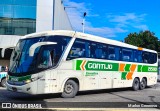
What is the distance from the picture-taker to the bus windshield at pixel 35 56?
13547mm

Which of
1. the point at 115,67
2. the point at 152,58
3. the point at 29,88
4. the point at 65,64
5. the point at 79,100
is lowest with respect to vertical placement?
the point at 79,100

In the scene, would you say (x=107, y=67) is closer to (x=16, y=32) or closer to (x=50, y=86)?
(x=50, y=86)

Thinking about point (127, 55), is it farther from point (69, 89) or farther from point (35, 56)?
point (35, 56)

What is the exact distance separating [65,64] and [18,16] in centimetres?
2535

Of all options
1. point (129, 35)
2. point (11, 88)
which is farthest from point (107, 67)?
point (129, 35)

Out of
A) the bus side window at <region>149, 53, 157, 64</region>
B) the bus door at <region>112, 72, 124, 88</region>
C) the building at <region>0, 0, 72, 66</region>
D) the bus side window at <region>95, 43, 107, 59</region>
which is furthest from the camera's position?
the building at <region>0, 0, 72, 66</region>

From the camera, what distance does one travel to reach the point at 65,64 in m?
14.6

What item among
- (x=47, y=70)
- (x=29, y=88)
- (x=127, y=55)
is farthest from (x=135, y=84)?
(x=29, y=88)

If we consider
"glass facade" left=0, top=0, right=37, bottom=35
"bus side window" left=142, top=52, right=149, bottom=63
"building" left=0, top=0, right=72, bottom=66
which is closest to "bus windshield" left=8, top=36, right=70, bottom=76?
"bus side window" left=142, top=52, right=149, bottom=63

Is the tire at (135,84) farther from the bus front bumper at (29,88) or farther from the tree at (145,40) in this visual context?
the tree at (145,40)

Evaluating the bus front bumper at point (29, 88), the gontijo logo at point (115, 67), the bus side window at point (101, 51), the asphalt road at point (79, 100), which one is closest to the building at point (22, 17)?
the gontijo logo at point (115, 67)

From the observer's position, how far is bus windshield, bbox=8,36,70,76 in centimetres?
1355

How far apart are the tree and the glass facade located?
2375 cm

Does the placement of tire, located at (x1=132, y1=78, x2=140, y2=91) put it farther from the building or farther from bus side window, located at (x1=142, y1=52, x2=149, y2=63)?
the building
